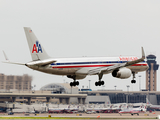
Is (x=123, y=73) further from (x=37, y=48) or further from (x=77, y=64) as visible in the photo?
(x=37, y=48)

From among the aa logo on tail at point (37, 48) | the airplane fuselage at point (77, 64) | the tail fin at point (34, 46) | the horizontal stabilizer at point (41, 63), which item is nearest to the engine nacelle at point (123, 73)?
the airplane fuselage at point (77, 64)

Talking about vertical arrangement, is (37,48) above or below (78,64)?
above

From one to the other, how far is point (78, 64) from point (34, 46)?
11.0 meters

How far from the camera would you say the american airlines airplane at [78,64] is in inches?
2977

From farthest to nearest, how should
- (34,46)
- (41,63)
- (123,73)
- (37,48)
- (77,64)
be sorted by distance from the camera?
(123,73) < (77,64) < (37,48) < (34,46) < (41,63)

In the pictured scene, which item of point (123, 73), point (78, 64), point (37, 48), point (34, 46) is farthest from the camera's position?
point (123, 73)

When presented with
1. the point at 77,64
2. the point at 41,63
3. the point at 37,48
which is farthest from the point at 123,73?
the point at 37,48

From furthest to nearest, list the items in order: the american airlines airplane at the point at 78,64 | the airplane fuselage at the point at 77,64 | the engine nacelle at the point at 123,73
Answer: the engine nacelle at the point at 123,73 < the airplane fuselage at the point at 77,64 < the american airlines airplane at the point at 78,64

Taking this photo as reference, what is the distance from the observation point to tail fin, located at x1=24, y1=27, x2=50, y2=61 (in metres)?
75.5

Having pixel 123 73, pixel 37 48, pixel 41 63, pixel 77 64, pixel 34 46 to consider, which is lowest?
pixel 123 73

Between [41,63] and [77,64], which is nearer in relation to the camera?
[41,63]

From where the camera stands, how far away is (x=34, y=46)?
249 feet

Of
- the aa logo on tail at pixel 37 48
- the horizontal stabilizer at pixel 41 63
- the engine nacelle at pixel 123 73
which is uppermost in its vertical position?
the aa logo on tail at pixel 37 48

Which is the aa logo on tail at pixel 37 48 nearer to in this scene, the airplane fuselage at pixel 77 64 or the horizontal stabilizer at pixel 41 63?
the horizontal stabilizer at pixel 41 63
